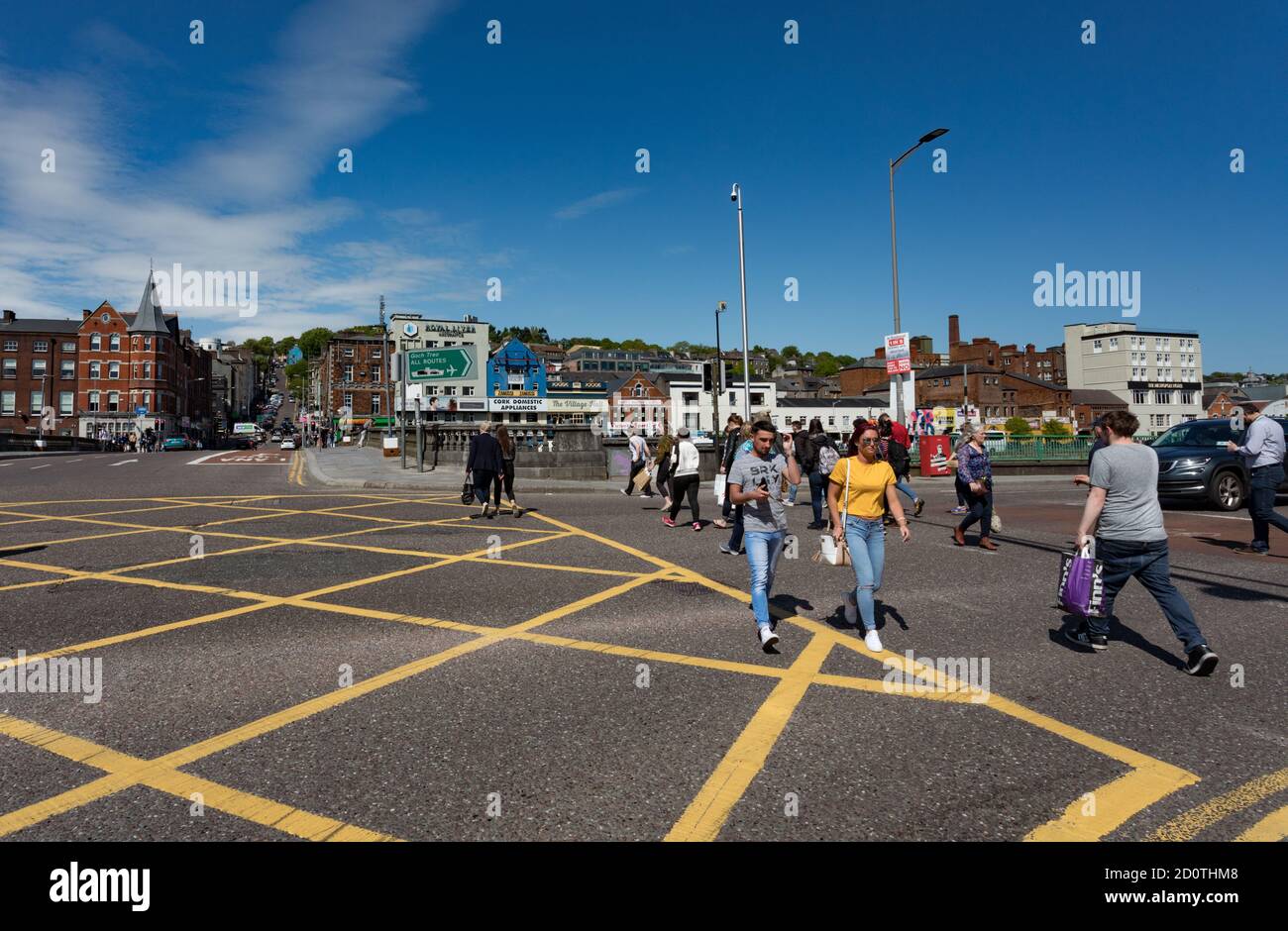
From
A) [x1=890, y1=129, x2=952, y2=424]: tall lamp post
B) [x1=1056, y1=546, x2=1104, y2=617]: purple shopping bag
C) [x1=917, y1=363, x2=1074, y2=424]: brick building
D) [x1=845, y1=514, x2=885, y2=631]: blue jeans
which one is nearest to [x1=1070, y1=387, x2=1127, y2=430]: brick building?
[x1=917, y1=363, x2=1074, y2=424]: brick building

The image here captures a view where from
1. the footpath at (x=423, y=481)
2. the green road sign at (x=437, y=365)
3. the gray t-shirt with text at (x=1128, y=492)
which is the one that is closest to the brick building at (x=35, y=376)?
the footpath at (x=423, y=481)

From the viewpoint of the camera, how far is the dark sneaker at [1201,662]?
4629 millimetres

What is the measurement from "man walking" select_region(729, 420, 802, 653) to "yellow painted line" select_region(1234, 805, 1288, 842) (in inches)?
119

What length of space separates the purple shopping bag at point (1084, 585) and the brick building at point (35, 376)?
9311cm

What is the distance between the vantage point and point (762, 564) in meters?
5.67

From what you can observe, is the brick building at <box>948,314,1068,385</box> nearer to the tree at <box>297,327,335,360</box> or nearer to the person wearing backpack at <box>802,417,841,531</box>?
the person wearing backpack at <box>802,417,841,531</box>

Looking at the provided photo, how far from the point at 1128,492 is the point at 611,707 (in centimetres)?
402

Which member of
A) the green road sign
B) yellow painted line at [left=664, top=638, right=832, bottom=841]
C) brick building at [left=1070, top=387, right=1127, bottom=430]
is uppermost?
brick building at [left=1070, top=387, right=1127, bottom=430]

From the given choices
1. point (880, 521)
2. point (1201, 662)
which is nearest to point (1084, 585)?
point (1201, 662)

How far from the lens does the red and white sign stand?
55.0ft

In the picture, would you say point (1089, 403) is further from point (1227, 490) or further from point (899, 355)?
point (899, 355)

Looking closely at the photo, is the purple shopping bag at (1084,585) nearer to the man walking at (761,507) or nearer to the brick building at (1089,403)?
the man walking at (761,507)
